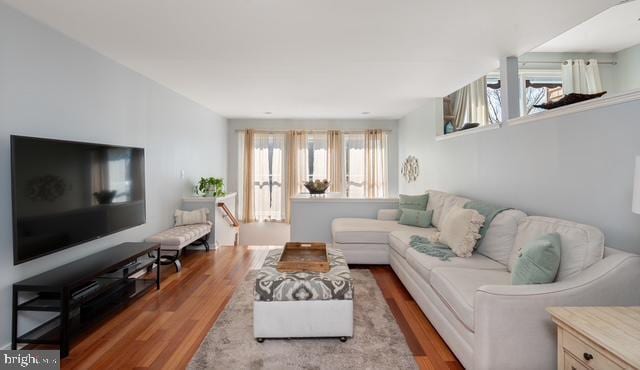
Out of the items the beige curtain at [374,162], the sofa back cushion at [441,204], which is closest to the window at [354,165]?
the beige curtain at [374,162]

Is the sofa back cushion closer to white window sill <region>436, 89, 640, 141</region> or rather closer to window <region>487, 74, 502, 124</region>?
white window sill <region>436, 89, 640, 141</region>

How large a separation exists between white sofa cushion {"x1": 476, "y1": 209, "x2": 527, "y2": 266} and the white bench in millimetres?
3392

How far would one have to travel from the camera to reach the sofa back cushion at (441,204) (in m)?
3.84

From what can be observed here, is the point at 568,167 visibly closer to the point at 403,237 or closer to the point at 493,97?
the point at 403,237

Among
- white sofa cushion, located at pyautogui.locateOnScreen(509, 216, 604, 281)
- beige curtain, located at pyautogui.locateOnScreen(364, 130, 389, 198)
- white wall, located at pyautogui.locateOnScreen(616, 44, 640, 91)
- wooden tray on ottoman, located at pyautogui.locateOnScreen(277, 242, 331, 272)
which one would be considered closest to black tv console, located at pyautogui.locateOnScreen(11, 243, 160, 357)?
wooden tray on ottoman, located at pyautogui.locateOnScreen(277, 242, 331, 272)

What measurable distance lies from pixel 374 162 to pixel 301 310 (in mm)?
5387

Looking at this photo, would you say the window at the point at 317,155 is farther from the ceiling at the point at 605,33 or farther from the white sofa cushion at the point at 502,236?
the white sofa cushion at the point at 502,236

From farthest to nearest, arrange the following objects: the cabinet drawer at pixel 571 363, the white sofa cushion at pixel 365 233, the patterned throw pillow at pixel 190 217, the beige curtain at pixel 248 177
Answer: the beige curtain at pixel 248 177
the patterned throw pillow at pixel 190 217
the white sofa cushion at pixel 365 233
the cabinet drawer at pixel 571 363

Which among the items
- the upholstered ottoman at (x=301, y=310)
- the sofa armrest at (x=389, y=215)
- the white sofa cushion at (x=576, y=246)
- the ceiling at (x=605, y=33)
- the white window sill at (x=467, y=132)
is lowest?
the upholstered ottoman at (x=301, y=310)

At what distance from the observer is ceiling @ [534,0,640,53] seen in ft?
9.84

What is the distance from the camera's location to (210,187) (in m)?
5.69

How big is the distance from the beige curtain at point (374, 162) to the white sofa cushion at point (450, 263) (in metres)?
4.37

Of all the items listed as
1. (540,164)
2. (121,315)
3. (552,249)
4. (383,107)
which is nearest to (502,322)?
(552,249)

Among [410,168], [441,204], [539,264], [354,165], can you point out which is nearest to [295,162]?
[354,165]
